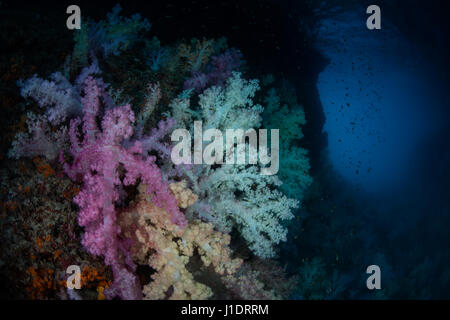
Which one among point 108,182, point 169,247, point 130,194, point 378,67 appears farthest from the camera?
point 378,67

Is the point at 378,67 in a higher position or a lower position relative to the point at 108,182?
higher

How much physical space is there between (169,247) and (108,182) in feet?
3.31

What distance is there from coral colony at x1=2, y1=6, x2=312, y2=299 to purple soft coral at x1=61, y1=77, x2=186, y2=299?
1 cm

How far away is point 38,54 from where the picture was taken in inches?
169

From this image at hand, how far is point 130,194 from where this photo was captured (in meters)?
3.53

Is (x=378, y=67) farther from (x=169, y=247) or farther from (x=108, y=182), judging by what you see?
(x=108, y=182)

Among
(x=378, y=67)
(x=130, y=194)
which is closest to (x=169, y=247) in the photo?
(x=130, y=194)

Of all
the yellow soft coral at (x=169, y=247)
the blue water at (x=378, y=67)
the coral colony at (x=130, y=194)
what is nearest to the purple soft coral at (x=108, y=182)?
the coral colony at (x=130, y=194)

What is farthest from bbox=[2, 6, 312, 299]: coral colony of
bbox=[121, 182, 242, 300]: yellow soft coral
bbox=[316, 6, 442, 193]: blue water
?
bbox=[316, 6, 442, 193]: blue water

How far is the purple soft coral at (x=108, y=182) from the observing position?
114 inches

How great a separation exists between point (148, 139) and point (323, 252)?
10465mm

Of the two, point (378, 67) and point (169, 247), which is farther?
point (378, 67)

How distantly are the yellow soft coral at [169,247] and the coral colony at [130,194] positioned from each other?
12mm
